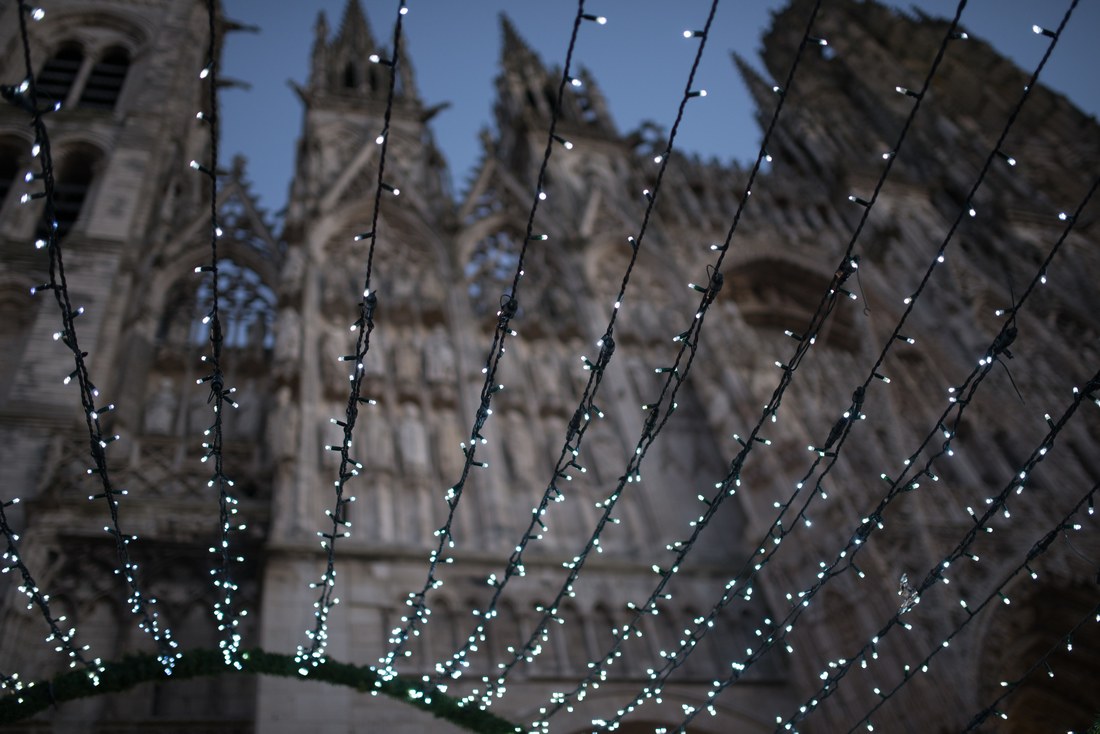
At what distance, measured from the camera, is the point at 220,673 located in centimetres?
645

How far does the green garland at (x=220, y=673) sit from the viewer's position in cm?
614

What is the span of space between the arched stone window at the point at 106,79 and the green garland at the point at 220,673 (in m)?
13.5

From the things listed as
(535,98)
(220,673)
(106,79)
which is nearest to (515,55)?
(535,98)

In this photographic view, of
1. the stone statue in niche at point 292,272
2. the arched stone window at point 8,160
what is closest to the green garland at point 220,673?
the stone statue in niche at point 292,272

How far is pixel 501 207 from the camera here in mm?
15570

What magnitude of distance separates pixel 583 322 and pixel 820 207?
7.06m

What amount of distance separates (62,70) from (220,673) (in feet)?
51.0

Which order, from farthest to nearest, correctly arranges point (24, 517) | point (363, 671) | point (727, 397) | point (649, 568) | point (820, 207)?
point (820, 207) → point (727, 397) → point (649, 568) → point (24, 517) → point (363, 671)

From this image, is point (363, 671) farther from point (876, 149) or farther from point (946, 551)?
point (876, 149)

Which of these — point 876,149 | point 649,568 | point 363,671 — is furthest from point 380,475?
point 876,149

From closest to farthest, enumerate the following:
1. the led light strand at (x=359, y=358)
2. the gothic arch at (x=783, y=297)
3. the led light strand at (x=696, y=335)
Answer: the led light strand at (x=359, y=358)
the led light strand at (x=696, y=335)
the gothic arch at (x=783, y=297)

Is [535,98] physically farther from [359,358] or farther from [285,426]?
[359,358]

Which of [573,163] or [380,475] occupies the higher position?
[573,163]

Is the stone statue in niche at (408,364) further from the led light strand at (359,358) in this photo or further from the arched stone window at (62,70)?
the arched stone window at (62,70)
